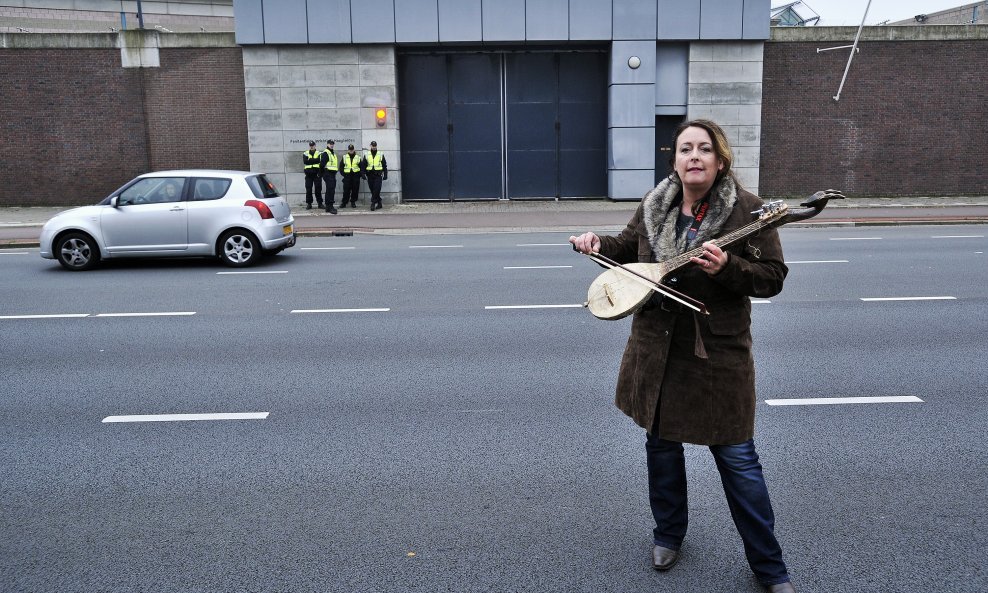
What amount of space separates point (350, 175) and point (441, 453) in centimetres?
1973

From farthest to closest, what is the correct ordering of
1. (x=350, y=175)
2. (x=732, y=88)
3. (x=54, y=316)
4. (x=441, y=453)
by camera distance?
(x=732, y=88) → (x=350, y=175) → (x=54, y=316) → (x=441, y=453)

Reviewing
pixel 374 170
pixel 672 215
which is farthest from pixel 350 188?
pixel 672 215

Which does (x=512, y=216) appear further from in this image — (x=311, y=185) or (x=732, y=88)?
(x=732, y=88)

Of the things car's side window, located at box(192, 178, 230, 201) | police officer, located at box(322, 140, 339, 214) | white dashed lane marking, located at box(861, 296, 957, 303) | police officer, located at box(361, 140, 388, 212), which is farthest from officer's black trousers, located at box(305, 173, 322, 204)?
white dashed lane marking, located at box(861, 296, 957, 303)

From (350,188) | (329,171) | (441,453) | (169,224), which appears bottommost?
(441,453)

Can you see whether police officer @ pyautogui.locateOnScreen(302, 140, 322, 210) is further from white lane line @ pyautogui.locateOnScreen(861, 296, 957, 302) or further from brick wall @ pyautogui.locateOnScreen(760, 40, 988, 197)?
white lane line @ pyautogui.locateOnScreen(861, 296, 957, 302)

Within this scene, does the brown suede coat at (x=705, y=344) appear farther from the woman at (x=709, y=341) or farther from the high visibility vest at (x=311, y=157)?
the high visibility vest at (x=311, y=157)

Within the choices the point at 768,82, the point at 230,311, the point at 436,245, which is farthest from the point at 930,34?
the point at 230,311

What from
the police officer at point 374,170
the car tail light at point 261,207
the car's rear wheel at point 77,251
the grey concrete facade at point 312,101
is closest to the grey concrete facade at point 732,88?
the grey concrete facade at point 312,101

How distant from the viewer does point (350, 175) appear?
79.2 feet

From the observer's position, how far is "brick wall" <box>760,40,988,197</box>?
80.8ft

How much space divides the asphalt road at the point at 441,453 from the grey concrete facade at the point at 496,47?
15114 millimetres

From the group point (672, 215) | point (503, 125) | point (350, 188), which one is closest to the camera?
point (672, 215)

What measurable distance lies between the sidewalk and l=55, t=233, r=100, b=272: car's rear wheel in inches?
190
